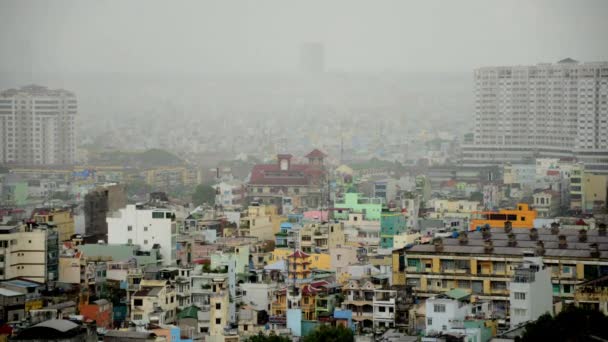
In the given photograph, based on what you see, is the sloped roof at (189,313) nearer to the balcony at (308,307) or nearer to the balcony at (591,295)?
the balcony at (308,307)

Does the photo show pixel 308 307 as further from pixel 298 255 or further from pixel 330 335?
pixel 330 335

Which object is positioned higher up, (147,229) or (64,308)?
(147,229)

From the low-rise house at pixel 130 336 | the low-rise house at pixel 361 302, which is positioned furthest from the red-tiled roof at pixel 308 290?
the low-rise house at pixel 130 336

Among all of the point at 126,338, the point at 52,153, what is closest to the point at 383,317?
the point at 126,338

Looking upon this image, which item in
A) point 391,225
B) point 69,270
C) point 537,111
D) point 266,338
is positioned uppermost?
point 537,111

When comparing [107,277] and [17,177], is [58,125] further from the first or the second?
[107,277]

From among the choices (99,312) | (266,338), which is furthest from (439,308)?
(99,312)
